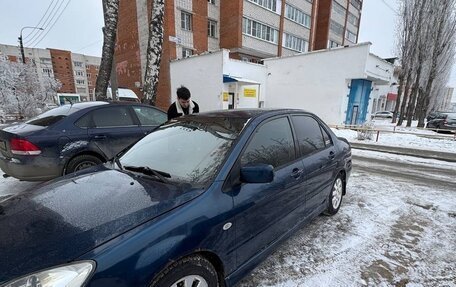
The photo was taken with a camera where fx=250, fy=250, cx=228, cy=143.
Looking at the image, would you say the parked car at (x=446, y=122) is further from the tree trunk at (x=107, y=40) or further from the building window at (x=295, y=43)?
the tree trunk at (x=107, y=40)

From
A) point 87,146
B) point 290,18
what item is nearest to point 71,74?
point 290,18

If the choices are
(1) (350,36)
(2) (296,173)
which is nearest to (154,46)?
(2) (296,173)

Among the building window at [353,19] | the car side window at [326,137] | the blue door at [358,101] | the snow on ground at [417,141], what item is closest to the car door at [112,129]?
the car side window at [326,137]

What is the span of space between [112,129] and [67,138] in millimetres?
773

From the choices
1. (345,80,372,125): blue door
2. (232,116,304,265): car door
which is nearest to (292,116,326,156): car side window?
(232,116,304,265): car door

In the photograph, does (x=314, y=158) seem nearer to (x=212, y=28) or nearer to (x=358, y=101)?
(x=358, y=101)

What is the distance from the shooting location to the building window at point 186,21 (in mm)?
20953

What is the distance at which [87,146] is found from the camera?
4281 millimetres

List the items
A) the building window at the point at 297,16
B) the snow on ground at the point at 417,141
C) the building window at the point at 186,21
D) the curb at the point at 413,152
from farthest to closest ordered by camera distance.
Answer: the building window at the point at 297,16 → the building window at the point at 186,21 → the snow on ground at the point at 417,141 → the curb at the point at 413,152

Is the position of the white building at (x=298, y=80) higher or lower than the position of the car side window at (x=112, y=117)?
higher

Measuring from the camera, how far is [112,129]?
4652mm

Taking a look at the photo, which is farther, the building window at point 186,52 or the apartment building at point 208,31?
the building window at point 186,52

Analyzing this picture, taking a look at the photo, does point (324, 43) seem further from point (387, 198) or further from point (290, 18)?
point (387, 198)

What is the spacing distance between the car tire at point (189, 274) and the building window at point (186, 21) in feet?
72.8
